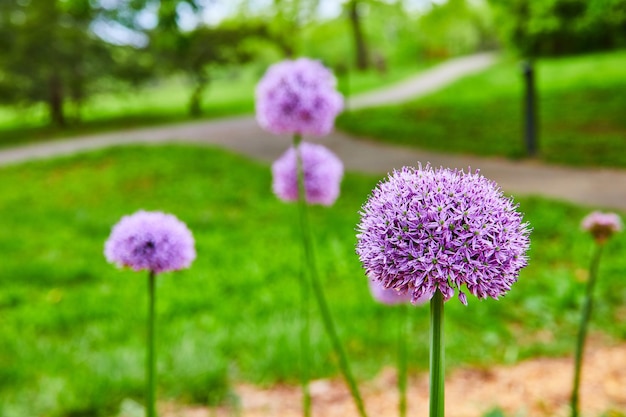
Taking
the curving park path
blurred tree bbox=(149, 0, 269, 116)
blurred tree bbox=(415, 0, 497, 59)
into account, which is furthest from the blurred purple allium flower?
blurred tree bbox=(149, 0, 269, 116)

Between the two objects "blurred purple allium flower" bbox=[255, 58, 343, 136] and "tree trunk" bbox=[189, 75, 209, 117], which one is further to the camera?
"tree trunk" bbox=[189, 75, 209, 117]

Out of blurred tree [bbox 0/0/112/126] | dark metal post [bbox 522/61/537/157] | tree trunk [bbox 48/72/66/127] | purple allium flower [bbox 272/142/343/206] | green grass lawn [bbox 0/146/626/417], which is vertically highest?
blurred tree [bbox 0/0/112/126]

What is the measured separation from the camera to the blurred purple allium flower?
2.48m

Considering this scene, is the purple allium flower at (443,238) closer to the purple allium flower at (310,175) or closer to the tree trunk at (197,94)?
the purple allium flower at (310,175)

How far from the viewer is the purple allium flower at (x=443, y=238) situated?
1011 millimetres

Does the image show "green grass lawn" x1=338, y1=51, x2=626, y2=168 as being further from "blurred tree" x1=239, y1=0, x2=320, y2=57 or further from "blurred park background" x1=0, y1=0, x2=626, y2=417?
"blurred tree" x1=239, y1=0, x2=320, y2=57

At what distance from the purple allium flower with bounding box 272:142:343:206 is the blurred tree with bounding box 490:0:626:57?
8523mm

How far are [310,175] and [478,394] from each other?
1693 millimetres

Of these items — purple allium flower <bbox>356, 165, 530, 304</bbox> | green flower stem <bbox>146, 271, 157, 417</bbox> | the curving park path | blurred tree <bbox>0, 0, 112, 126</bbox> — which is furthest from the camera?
blurred tree <bbox>0, 0, 112, 126</bbox>

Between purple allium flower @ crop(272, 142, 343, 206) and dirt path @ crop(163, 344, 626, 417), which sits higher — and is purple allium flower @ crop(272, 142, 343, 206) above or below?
above

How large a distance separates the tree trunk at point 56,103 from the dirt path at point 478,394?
1687 centimetres

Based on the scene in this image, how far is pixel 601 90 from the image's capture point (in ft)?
52.1

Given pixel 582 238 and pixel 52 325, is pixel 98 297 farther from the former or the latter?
pixel 582 238

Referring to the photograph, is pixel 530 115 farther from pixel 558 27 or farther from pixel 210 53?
pixel 210 53
